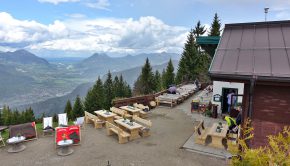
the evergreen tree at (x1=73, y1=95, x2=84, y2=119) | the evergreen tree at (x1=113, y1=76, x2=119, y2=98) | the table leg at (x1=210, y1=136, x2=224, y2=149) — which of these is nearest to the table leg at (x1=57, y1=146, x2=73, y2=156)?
the table leg at (x1=210, y1=136, x2=224, y2=149)

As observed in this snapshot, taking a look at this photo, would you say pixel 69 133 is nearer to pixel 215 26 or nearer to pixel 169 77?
pixel 215 26

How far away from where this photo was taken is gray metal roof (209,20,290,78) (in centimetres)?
596

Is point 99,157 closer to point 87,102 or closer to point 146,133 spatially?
point 146,133

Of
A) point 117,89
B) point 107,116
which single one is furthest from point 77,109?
point 107,116

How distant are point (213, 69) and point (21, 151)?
965 cm

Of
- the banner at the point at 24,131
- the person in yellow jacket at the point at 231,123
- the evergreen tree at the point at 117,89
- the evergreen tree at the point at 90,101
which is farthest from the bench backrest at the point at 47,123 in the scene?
the evergreen tree at the point at 117,89

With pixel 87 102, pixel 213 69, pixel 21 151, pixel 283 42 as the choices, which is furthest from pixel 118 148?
pixel 87 102

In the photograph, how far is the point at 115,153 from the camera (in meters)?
10.0

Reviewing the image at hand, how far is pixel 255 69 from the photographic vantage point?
605 cm

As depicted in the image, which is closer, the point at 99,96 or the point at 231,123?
the point at 231,123

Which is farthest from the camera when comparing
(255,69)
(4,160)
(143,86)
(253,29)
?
(143,86)

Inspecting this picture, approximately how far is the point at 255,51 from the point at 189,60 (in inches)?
1285

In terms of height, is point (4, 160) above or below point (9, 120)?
above

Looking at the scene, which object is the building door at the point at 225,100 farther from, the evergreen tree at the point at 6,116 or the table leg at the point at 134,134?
the evergreen tree at the point at 6,116
